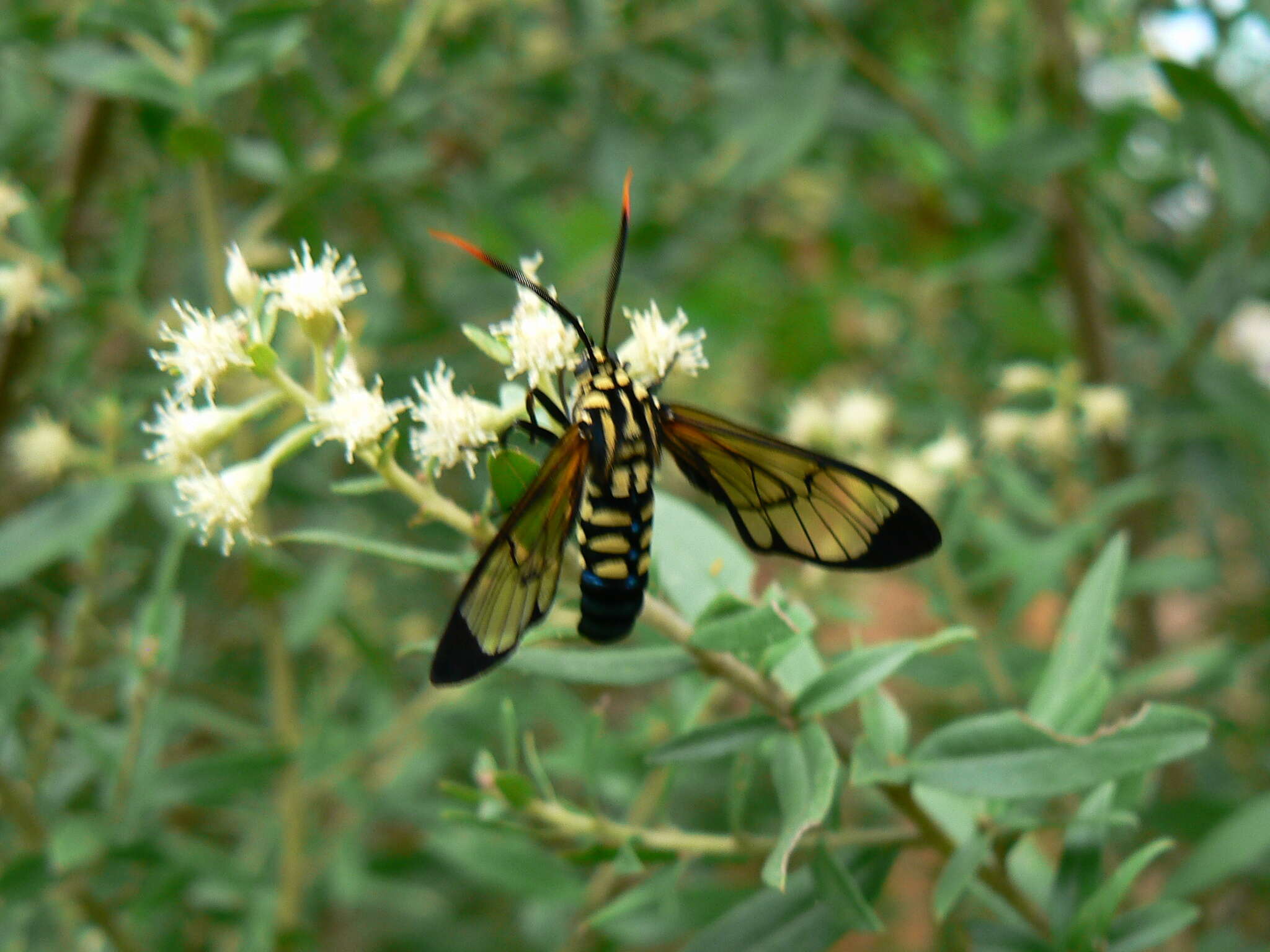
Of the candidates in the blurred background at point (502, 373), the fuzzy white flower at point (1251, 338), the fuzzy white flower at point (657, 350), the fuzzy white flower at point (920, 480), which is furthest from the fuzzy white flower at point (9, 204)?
the fuzzy white flower at point (1251, 338)

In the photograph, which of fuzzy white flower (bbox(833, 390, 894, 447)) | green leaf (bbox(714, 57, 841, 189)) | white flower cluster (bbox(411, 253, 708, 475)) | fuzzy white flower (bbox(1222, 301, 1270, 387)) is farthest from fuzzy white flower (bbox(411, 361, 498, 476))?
fuzzy white flower (bbox(1222, 301, 1270, 387))

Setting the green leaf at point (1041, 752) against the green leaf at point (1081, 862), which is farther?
the green leaf at point (1081, 862)

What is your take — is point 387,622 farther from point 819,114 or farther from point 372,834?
point 819,114

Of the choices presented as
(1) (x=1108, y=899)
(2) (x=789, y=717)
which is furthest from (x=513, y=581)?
(1) (x=1108, y=899)

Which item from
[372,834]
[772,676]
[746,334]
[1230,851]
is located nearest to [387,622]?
[372,834]

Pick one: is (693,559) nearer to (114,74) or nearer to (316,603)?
(316,603)

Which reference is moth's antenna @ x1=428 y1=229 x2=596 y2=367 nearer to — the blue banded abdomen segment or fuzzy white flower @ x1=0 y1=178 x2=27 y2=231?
Answer: the blue banded abdomen segment

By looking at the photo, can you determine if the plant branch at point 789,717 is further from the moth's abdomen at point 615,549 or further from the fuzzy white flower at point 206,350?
the fuzzy white flower at point 206,350
